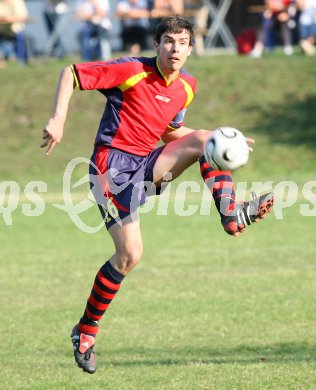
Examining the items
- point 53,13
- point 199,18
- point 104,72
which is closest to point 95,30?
point 53,13

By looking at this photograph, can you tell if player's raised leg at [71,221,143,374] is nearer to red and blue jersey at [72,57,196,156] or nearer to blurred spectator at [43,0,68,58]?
red and blue jersey at [72,57,196,156]

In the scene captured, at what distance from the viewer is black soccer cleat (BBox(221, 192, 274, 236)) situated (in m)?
6.66

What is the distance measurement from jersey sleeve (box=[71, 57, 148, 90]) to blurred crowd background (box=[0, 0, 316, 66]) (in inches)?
703

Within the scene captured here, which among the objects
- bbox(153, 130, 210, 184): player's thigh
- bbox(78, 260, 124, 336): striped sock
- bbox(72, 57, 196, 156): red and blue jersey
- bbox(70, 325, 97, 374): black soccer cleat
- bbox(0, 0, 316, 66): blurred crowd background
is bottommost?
bbox(0, 0, 316, 66): blurred crowd background

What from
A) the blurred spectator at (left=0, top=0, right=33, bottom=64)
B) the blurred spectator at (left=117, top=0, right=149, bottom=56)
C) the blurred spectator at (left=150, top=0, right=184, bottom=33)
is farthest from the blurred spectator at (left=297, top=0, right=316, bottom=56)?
the blurred spectator at (left=0, top=0, right=33, bottom=64)

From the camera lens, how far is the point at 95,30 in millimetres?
26062

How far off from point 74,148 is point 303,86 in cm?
599

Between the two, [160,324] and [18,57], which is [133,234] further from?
[18,57]

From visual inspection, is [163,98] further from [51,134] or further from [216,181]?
[51,134]

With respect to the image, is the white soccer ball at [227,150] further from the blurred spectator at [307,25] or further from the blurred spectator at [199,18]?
A: the blurred spectator at [199,18]

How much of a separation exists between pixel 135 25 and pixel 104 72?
818 inches

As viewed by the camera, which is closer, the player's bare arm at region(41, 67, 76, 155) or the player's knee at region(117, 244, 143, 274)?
the player's bare arm at region(41, 67, 76, 155)

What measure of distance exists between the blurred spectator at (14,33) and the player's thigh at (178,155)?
63.2ft

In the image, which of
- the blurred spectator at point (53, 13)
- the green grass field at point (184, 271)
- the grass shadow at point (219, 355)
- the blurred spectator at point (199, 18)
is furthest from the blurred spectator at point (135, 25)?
the grass shadow at point (219, 355)
